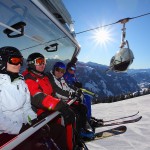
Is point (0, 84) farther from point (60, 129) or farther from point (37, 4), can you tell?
point (37, 4)

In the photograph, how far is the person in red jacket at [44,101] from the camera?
9.10 feet

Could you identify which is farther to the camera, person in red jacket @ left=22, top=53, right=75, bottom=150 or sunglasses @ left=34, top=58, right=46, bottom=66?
sunglasses @ left=34, top=58, right=46, bottom=66

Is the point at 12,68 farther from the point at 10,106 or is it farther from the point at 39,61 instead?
the point at 39,61

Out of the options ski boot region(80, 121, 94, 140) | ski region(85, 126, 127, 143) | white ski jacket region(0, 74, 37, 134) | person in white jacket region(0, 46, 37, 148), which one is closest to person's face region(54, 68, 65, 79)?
ski boot region(80, 121, 94, 140)

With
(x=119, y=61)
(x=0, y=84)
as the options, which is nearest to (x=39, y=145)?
(x=0, y=84)

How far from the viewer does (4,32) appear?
2891 millimetres

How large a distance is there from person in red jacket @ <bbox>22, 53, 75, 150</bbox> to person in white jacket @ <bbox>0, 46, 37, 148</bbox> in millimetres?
281

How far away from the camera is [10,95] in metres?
2.27

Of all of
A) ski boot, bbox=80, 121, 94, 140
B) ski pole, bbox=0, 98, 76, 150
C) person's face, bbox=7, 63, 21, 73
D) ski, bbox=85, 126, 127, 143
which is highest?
person's face, bbox=7, 63, 21, 73

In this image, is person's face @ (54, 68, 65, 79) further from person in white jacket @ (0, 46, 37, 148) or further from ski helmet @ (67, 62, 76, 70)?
person in white jacket @ (0, 46, 37, 148)

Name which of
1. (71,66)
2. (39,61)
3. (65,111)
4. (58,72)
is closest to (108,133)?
(58,72)

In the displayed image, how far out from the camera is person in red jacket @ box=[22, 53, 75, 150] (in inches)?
109

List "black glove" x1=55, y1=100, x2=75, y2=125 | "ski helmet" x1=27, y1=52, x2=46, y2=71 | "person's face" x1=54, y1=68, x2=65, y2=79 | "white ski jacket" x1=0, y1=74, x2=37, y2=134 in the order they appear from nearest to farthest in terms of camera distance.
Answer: "white ski jacket" x1=0, y1=74, x2=37, y2=134
"black glove" x1=55, y1=100, x2=75, y2=125
"ski helmet" x1=27, y1=52, x2=46, y2=71
"person's face" x1=54, y1=68, x2=65, y2=79

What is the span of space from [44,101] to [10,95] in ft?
2.00
